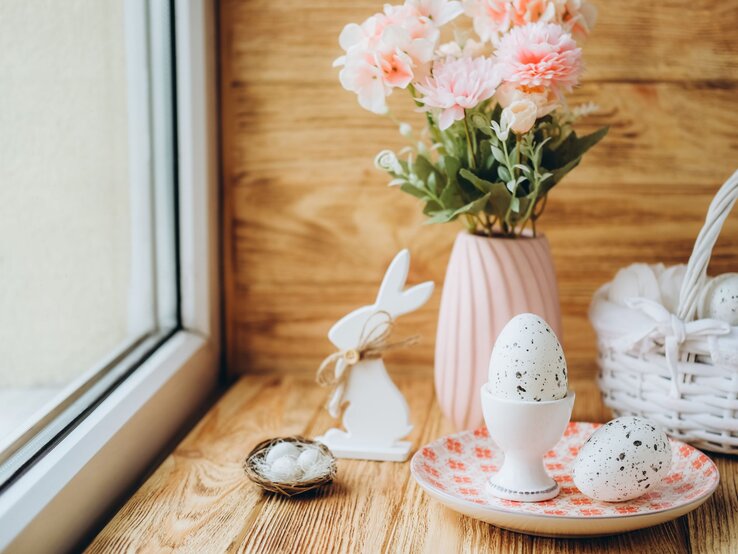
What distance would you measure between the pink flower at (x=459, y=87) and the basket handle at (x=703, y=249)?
0.29 meters

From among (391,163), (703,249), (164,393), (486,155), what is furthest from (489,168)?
(164,393)

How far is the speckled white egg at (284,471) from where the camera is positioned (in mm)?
907

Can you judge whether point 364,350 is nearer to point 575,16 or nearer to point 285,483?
point 285,483

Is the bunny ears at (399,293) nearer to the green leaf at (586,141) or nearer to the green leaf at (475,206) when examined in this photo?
the green leaf at (475,206)

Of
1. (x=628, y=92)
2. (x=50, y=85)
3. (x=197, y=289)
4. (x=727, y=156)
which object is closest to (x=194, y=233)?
(x=197, y=289)

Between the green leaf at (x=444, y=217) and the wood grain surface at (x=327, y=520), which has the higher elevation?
the green leaf at (x=444, y=217)

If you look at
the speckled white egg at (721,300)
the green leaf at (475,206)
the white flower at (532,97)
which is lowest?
the speckled white egg at (721,300)

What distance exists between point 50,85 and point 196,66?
0.33 metres

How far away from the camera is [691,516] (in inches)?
33.9

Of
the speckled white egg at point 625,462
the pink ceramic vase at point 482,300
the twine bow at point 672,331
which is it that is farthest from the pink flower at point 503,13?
the speckled white egg at point 625,462

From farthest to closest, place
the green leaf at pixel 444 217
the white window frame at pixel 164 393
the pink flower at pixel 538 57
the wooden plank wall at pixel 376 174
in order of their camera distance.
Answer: the wooden plank wall at pixel 376 174
the green leaf at pixel 444 217
the pink flower at pixel 538 57
the white window frame at pixel 164 393

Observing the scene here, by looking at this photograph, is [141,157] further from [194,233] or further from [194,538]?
[194,538]

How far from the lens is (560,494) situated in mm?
871

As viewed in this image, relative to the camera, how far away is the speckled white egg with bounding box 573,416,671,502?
0.80 meters
